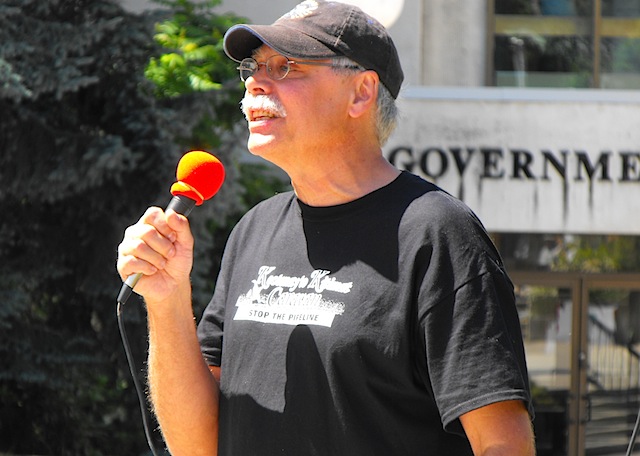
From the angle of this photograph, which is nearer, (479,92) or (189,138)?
(189,138)

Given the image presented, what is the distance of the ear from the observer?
2.31 metres

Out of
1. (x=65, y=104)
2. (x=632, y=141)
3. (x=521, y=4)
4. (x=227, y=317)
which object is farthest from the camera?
(x=521, y=4)

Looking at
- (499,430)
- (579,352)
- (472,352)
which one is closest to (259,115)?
(472,352)

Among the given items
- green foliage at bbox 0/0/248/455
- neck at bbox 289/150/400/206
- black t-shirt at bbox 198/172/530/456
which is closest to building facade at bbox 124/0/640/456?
green foliage at bbox 0/0/248/455

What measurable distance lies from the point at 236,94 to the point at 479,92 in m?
3.16

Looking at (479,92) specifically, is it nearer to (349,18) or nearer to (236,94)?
(236,94)

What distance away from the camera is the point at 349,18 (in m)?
2.28

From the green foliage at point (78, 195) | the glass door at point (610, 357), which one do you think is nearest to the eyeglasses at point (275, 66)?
the green foliage at point (78, 195)

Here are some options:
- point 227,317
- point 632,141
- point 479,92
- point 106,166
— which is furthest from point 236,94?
point 227,317

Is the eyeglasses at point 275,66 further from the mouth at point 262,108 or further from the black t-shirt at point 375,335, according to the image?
the black t-shirt at point 375,335

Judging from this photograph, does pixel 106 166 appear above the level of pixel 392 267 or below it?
below

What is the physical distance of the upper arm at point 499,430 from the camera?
1.90 meters

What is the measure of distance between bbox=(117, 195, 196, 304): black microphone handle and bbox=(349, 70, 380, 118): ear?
1.33ft

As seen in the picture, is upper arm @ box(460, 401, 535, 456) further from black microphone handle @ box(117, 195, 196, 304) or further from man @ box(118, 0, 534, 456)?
black microphone handle @ box(117, 195, 196, 304)
